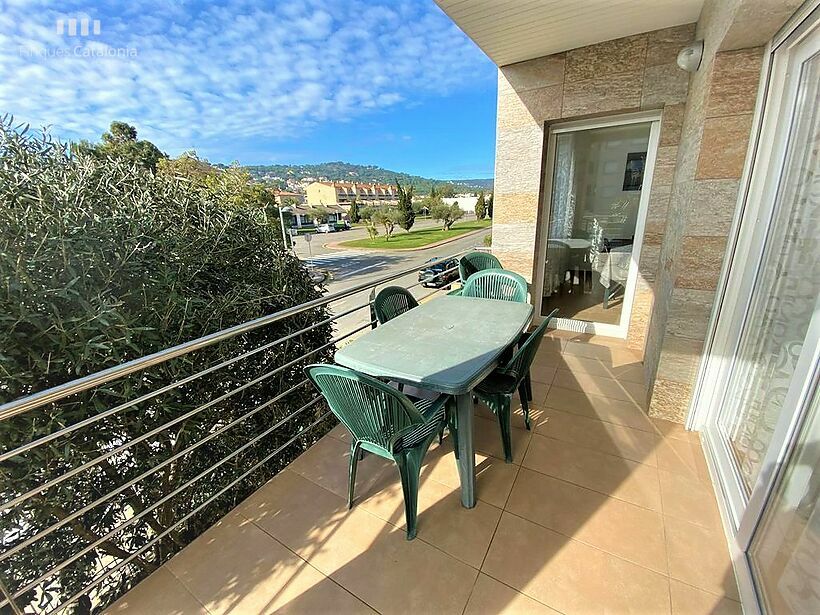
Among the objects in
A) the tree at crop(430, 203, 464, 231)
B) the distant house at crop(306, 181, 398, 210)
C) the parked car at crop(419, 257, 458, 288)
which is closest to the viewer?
the parked car at crop(419, 257, 458, 288)

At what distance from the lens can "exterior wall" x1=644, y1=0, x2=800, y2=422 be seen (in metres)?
1.53

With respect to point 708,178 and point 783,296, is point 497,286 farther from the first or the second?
point 783,296

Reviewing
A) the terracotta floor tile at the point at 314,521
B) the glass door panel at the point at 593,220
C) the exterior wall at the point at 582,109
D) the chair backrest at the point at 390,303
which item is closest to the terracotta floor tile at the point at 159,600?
the terracotta floor tile at the point at 314,521

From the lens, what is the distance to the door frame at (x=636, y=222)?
9.67ft

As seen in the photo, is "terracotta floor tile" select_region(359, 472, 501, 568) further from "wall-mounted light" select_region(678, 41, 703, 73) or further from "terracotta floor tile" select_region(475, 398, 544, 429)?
"wall-mounted light" select_region(678, 41, 703, 73)

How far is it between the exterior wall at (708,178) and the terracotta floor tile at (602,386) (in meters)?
0.26

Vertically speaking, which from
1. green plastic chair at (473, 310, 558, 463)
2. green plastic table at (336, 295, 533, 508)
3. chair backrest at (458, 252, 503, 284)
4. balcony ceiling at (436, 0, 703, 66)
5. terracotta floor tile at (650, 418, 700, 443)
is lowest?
terracotta floor tile at (650, 418, 700, 443)

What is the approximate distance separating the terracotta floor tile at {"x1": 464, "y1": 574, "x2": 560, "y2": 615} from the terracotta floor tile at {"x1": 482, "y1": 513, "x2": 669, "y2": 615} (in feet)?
0.08

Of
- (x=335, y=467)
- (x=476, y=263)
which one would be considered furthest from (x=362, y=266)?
(x=335, y=467)

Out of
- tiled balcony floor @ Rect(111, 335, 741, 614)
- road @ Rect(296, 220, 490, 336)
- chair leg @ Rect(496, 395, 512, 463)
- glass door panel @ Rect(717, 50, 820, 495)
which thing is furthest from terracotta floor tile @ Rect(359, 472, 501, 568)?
road @ Rect(296, 220, 490, 336)

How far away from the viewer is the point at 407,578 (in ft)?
4.22

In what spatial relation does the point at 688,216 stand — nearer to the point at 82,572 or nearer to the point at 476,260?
the point at 476,260

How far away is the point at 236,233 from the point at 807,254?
112 inches

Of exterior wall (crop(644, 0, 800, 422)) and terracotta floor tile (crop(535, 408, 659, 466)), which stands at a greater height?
exterior wall (crop(644, 0, 800, 422))
